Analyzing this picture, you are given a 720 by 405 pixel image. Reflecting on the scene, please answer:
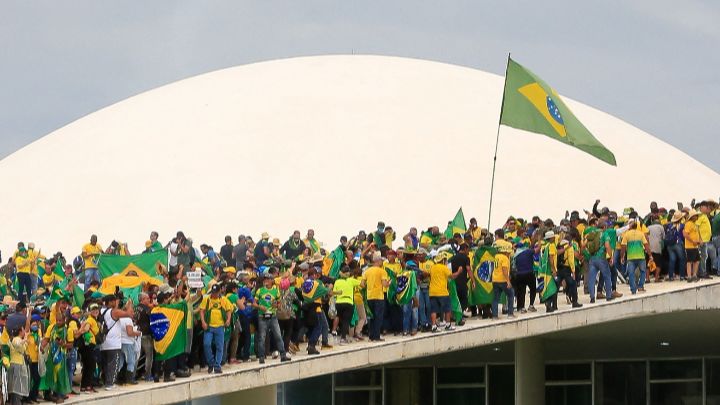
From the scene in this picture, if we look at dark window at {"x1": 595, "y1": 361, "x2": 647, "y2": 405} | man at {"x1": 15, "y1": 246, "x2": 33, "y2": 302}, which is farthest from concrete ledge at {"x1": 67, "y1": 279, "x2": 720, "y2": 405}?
man at {"x1": 15, "y1": 246, "x2": 33, "y2": 302}

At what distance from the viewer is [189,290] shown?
19.5 m

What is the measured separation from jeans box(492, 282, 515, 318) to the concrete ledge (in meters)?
0.18

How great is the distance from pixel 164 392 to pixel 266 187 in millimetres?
18092

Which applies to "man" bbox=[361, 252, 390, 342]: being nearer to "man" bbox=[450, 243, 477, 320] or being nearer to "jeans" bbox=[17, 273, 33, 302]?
"man" bbox=[450, 243, 477, 320]

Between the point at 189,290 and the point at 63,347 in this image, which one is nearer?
the point at 63,347

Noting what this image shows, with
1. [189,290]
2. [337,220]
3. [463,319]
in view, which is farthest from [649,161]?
[189,290]

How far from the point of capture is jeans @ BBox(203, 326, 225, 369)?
19172mm

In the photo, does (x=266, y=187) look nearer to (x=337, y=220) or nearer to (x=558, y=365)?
(x=337, y=220)

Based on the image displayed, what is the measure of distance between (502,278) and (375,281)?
1.89 metres

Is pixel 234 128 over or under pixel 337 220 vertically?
over

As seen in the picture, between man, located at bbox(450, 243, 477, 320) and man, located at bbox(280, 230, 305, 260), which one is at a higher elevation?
man, located at bbox(280, 230, 305, 260)

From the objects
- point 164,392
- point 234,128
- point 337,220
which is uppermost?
point 234,128

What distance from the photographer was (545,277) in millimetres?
21969

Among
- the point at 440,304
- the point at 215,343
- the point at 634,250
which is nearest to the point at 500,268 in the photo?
the point at 440,304
